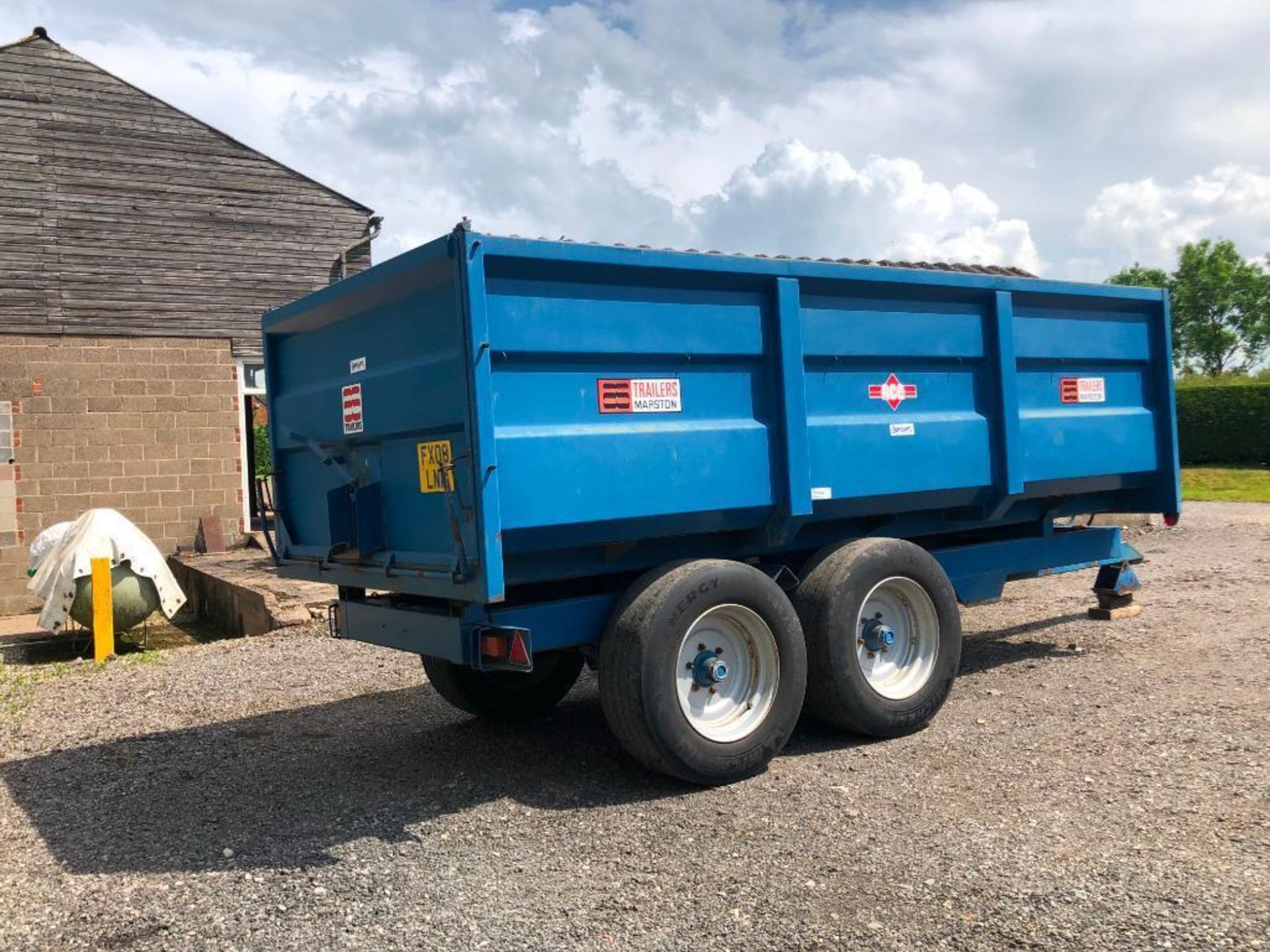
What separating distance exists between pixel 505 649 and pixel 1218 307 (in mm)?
63234

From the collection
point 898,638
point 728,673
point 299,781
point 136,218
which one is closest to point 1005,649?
point 898,638

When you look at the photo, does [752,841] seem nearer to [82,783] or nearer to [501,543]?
[501,543]

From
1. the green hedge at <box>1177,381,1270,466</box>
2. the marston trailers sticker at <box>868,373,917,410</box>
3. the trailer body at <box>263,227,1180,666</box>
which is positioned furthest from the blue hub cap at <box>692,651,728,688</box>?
the green hedge at <box>1177,381,1270,466</box>

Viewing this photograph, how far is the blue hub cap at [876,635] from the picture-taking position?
231 inches

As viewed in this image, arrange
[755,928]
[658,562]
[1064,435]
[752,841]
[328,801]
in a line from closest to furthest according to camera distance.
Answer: [755,928] < [752,841] < [328,801] < [658,562] < [1064,435]

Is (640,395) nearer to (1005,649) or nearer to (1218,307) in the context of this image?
(1005,649)

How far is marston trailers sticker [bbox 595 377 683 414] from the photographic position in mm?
5102

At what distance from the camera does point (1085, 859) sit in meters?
4.09

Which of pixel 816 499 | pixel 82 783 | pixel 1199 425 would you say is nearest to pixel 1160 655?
pixel 816 499

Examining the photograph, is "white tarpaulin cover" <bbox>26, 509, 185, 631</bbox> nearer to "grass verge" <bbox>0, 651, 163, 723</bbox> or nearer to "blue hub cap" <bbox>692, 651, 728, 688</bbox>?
"grass verge" <bbox>0, 651, 163, 723</bbox>

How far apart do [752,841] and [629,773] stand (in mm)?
1111

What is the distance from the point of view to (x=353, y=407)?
18.5 feet

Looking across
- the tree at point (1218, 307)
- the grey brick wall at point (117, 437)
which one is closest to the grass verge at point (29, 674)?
the grey brick wall at point (117, 437)

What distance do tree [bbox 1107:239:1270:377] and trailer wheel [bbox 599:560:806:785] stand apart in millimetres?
59658
